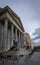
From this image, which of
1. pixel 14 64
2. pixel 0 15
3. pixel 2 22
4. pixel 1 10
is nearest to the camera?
pixel 14 64

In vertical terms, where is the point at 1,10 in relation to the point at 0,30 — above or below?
above

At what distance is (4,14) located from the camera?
2223 cm

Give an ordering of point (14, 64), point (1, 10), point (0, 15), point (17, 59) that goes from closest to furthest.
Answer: point (14, 64) < point (17, 59) < point (1, 10) < point (0, 15)

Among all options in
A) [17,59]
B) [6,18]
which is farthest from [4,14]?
[17,59]

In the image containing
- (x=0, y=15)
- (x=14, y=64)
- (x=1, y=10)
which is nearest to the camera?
(x=14, y=64)

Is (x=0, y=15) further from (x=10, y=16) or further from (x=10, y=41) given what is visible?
(x=10, y=41)

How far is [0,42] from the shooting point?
78.4 feet

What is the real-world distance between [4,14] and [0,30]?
3695 mm

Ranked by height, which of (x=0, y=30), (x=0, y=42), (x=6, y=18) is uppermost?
(x=6, y=18)

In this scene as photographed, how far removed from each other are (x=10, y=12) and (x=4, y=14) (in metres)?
1.16

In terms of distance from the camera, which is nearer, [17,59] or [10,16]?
[17,59]

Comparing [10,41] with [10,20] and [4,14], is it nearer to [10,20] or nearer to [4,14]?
[10,20]

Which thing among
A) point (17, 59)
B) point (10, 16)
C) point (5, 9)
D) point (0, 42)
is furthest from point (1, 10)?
point (17, 59)

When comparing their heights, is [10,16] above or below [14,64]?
above
